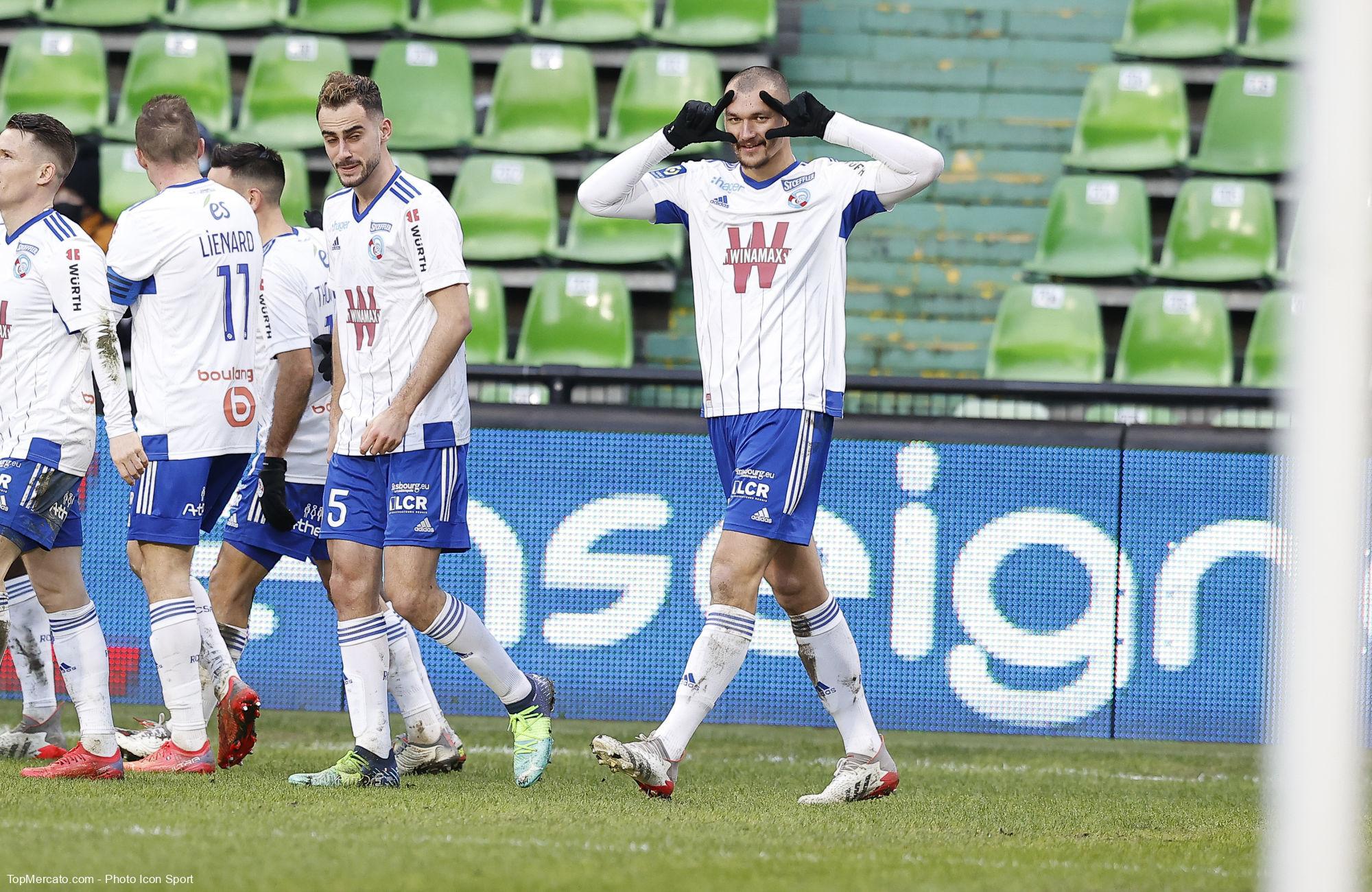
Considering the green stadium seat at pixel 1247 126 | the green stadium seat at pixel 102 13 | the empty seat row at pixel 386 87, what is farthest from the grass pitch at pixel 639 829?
the green stadium seat at pixel 102 13

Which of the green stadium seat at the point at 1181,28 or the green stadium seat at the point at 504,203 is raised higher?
the green stadium seat at the point at 1181,28

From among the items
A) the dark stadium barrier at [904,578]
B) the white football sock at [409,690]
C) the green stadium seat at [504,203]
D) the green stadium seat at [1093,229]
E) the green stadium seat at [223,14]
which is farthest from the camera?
the green stadium seat at [223,14]

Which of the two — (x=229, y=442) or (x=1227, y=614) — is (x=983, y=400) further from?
(x=229, y=442)

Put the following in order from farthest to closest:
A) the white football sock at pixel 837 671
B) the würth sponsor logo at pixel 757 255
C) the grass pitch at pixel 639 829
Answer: the white football sock at pixel 837 671, the würth sponsor logo at pixel 757 255, the grass pitch at pixel 639 829

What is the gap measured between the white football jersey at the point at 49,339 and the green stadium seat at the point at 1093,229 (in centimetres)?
633

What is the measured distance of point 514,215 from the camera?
1071 cm

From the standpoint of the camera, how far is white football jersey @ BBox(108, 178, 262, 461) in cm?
573

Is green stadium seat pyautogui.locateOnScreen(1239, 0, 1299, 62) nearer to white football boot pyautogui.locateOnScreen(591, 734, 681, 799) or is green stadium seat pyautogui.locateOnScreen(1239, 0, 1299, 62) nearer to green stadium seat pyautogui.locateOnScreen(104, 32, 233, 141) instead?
green stadium seat pyautogui.locateOnScreen(104, 32, 233, 141)

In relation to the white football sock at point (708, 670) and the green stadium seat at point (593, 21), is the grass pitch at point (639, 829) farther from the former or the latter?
the green stadium seat at point (593, 21)

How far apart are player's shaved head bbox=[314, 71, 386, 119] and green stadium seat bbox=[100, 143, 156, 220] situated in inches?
227

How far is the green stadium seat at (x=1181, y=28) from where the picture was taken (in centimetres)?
1156

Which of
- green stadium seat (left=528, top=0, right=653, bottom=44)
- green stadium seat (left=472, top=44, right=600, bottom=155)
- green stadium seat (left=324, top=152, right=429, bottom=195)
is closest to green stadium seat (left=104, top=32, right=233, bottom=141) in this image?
green stadium seat (left=324, top=152, right=429, bottom=195)

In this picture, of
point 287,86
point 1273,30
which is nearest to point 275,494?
point 287,86

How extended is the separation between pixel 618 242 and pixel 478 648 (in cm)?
523
